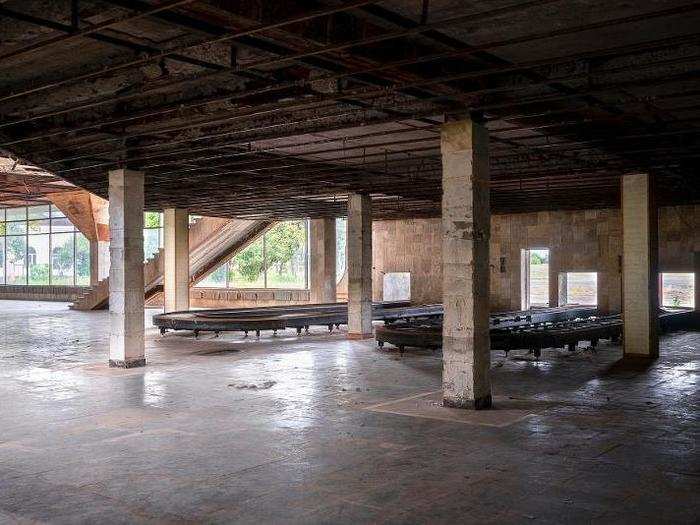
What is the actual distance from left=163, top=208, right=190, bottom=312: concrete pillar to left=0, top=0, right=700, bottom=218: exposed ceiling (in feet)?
25.8

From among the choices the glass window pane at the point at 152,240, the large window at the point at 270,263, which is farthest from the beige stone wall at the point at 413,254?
the glass window pane at the point at 152,240

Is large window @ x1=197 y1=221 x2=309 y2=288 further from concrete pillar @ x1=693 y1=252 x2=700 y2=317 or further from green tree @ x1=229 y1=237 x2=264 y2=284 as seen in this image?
concrete pillar @ x1=693 y1=252 x2=700 y2=317

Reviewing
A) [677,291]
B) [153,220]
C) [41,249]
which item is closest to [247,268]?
[153,220]

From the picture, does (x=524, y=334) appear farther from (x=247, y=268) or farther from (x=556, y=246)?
(x=247, y=268)

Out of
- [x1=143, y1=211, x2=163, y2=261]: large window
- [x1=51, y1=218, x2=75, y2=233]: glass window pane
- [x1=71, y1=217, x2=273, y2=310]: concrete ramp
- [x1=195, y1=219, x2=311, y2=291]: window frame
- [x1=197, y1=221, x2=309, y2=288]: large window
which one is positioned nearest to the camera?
[x1=71, y1=217, x2=273, y2=310]: concrete ramp

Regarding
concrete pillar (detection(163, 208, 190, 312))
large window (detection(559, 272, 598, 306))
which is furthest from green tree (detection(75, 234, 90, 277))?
large window (detection(559, 272, 598, 306))

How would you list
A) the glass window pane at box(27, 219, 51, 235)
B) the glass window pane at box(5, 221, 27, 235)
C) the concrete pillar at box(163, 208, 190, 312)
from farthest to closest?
the glass window pane at box(5, 221, 27, 235), the glass window pane at box(27, 219, 51, 235), the concrete pillar at box(163, 208, 190, 312)

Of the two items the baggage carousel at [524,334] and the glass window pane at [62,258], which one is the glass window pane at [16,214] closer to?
the glass window pane at [62,258]

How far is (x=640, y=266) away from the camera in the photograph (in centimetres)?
1548

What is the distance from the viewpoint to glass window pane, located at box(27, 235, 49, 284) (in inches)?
1646

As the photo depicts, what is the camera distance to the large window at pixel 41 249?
4019 centimetres

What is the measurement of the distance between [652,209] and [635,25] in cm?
900

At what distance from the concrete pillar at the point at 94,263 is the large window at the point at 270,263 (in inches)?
211

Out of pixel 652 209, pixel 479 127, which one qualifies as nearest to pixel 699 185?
pixel 652 209
